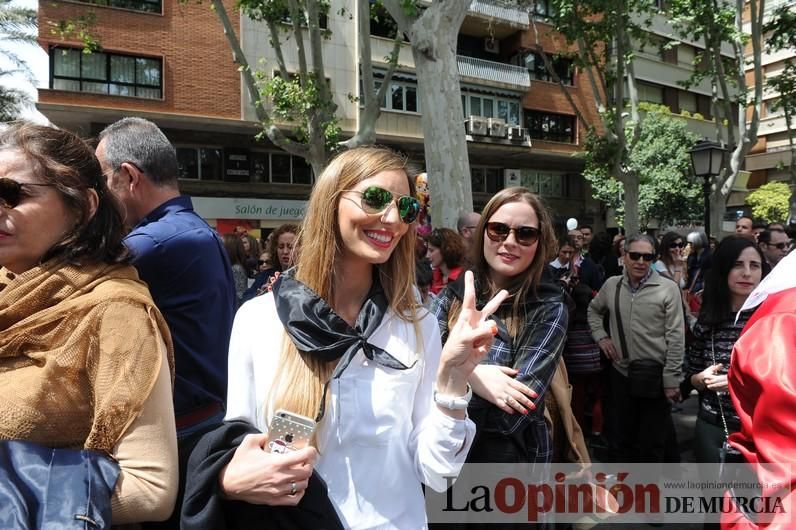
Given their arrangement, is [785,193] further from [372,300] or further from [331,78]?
[372,300]

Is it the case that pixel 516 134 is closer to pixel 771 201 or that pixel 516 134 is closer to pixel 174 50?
pixel 174 50

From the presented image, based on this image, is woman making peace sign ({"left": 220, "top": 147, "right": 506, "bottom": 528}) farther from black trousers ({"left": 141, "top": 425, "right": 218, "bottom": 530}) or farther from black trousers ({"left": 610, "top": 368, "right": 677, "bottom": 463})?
black trousers ({"left": 610, "top": 368, "right": 677, "bottom": 463})

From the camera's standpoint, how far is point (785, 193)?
109ft

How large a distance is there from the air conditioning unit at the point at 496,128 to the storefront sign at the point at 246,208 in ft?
27.2

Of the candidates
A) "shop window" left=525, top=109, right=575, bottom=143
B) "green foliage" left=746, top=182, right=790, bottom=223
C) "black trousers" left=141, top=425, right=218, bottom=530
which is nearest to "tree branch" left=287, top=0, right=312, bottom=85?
"black trousers" left=141, top=425, right=218, bottom=530

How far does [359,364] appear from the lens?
165cm

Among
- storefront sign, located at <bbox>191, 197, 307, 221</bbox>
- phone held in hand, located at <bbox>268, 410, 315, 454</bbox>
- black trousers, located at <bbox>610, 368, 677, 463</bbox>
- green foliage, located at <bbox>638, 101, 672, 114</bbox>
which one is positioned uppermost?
green foliage, located at <bbox>638, 101, 672, 114</bbox>

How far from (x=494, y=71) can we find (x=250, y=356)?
78.4 feet

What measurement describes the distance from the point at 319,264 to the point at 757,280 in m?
2.92

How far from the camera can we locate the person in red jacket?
1.31m

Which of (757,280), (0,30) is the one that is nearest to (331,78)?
(0,30)

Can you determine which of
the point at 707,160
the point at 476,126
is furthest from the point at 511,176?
the point at 707,160

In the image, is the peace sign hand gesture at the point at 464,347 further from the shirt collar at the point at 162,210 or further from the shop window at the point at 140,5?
the shop window at the point at 140,5

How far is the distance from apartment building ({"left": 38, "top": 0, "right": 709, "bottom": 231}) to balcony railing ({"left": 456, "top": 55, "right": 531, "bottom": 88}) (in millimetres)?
43
